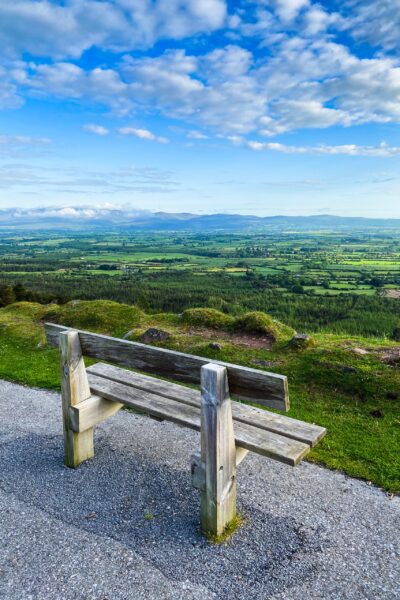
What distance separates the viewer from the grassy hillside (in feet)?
22.8

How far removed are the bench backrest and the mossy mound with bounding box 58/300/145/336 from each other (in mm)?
9216

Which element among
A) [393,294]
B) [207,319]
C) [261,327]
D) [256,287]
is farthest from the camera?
[256,287]

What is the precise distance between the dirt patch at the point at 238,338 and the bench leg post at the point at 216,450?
8.08m

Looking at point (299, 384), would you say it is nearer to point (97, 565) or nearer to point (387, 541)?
point (387, 541)

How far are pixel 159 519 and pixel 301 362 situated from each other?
271 inches

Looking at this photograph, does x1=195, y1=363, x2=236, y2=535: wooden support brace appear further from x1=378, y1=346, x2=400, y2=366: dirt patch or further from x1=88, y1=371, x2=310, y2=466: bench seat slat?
x1=378, y1=346, x2=400, y2=366: dirt patch

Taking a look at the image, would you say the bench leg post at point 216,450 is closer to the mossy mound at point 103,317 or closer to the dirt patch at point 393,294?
the mossy mound at point 103,317

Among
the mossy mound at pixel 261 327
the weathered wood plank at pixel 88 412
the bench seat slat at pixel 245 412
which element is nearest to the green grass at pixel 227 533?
the bench seat slat at pixel 245 412

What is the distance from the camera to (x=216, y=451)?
438 cm

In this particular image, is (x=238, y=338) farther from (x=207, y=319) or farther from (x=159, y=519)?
(x=159, y=519)

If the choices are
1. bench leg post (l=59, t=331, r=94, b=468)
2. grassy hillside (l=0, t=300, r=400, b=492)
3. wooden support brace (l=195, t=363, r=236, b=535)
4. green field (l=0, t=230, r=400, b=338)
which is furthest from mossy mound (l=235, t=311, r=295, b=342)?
green field (l=0, t=230, r=400, b=338)

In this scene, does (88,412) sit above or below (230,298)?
above

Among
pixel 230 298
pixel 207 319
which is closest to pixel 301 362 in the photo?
pixel 207 319

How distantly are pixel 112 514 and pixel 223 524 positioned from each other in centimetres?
147
